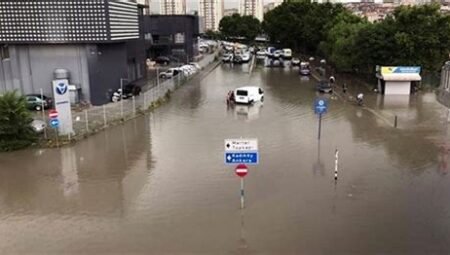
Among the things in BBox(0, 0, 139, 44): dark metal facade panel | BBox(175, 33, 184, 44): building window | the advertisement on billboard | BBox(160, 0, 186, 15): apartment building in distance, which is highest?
BBox(160, 0, 186, 15): apartment building in distance

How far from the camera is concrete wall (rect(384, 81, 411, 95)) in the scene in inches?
1373

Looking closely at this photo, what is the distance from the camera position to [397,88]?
3506 cm

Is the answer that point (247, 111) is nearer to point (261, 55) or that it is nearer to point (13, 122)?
point (13, 122)

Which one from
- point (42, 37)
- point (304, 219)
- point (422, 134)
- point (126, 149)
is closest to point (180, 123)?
point (126, 149)

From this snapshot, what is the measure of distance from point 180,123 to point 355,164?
36.3ft

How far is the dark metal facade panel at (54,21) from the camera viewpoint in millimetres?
28484

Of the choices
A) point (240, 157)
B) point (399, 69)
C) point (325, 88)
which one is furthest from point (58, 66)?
point (399, 69)

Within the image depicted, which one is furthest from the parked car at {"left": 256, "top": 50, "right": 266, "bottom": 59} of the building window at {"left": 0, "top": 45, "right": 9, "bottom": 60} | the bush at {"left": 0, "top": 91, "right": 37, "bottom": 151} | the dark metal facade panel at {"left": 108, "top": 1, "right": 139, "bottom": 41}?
the bush at {"left": 0, "top": 91, "right": 37, "bottom": 151}

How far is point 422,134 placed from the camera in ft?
75.3

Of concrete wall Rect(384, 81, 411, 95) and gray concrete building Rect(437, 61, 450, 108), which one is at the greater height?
gray concrete building Rect(437, 61, 450, 108)

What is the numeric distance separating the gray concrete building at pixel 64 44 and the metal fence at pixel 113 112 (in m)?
1.86

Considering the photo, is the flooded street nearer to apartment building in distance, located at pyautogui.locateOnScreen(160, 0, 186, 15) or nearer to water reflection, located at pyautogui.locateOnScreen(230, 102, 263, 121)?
water reflection, located at pyautogui.locateOnScreen(230, 102, 263, 121)

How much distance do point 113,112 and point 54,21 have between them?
646 centimetres

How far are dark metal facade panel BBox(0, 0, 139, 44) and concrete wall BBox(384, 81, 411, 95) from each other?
2011 cm
